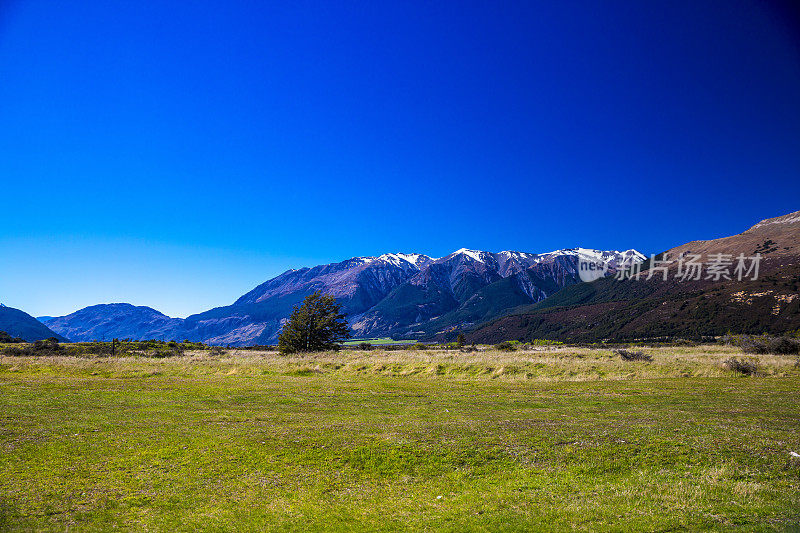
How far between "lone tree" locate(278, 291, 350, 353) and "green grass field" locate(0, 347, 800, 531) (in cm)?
3452

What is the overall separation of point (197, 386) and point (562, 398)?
19040 millimetres

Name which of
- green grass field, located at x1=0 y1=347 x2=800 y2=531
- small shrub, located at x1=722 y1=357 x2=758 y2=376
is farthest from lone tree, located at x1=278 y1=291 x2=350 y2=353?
small shrub, located at x1=722 y1=357 x2=758 y2=376

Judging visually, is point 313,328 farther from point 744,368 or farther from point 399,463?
point 399,463

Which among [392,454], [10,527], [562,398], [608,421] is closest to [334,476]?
[392,454]

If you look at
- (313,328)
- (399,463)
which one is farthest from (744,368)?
(313,328)

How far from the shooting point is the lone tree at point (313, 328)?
172 feet

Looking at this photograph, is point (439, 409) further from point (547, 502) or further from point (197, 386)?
point (197, 386)

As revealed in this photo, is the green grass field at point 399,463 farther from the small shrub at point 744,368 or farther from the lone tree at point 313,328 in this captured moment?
the lone tree at point 313,328

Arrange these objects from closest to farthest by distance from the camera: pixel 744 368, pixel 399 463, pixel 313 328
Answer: pixel 399 463 < pixel 744 368 < pixel 313 328

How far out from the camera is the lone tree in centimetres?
5234

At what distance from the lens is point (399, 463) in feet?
31.1

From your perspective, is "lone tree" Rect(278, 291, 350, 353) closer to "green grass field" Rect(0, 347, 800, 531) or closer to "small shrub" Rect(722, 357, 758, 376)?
"green grass field" Rect(0, 347, 800, 531)

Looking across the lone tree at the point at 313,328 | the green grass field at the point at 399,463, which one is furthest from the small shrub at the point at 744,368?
the lone tree at the point at 313,328

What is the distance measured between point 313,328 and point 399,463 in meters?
45.1
